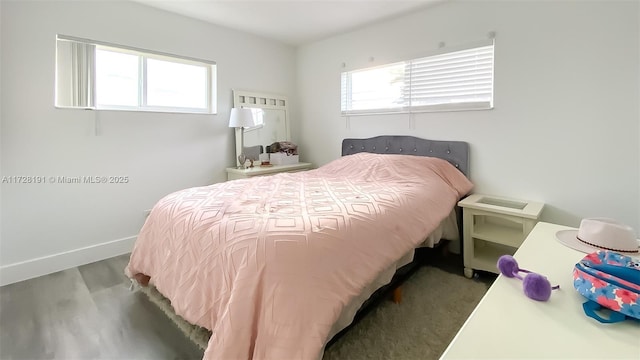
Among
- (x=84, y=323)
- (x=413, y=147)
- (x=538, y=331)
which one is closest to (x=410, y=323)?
(x=538, y=331)

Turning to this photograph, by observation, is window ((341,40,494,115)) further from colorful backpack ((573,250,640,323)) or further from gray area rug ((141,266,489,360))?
colorful backpack ((573,250,640,323))

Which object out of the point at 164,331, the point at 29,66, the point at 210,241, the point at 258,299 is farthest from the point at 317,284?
the point at 29,66

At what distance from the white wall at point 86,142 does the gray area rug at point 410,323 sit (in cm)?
104

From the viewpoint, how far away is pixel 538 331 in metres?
0.68

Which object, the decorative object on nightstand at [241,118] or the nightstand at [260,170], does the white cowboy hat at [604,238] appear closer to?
the nightstand at [260,170]

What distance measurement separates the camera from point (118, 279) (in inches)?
89.4

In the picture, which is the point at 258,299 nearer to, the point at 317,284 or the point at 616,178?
the point at 317,284

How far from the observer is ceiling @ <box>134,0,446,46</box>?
105 inches

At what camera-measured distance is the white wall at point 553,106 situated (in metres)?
1.96

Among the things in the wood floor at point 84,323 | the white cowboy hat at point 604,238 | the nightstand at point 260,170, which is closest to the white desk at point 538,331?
the white cowboy hat at point 604,238

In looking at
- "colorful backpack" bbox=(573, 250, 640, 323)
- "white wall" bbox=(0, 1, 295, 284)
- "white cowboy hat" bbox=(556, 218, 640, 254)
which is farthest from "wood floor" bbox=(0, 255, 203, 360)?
"white cowboy hat" bbox=(556, 218, 640, 254)

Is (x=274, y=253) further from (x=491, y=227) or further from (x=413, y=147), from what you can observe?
(x=413, y=147)

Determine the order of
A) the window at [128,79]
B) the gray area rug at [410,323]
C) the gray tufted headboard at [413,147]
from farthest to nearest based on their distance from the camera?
the gray tufted headboard at [413,147]
the window at [128,79]
the gray area rug at [410,323]

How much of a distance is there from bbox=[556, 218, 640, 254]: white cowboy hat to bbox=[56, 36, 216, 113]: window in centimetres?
328
